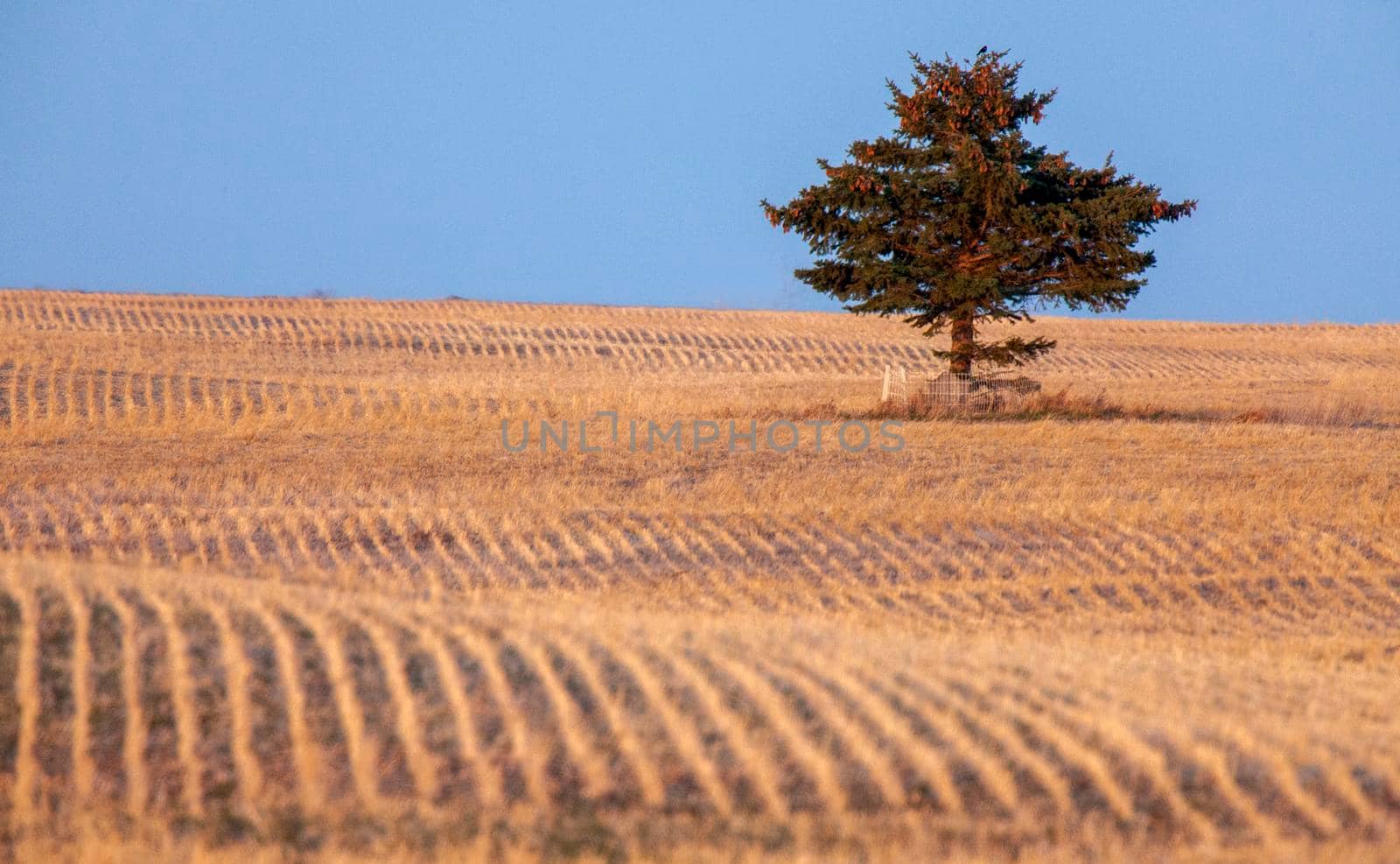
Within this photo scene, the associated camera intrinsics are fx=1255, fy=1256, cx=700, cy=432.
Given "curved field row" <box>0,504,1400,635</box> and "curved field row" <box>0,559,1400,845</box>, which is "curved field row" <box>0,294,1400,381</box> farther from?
"curved field row" <box>0,559,1400,845</box>

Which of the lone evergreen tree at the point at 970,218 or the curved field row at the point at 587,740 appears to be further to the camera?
the lone evergreen tree at the point at 970,218

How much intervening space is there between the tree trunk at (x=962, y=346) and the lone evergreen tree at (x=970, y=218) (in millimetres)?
24

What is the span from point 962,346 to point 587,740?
1887 centimetres

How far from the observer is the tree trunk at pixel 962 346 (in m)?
23.5

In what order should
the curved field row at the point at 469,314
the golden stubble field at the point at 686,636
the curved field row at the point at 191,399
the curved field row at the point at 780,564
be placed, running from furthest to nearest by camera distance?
the curved field row at the point at 469,314 → the curved field row at the point at 191,399 → the curved field row at the point at 780,564 → the golden stubble field at the point at 686,636

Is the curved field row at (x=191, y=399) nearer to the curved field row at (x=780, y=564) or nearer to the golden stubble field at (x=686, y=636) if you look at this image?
the golden stubble field at (x=686, y=636)

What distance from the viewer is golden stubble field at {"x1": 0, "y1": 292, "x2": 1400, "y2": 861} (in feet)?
17.1

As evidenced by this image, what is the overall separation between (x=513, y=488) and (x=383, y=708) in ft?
27.3

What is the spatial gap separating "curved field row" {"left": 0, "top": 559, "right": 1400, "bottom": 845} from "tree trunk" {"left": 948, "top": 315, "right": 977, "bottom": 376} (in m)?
17.0

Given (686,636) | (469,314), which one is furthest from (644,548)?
(469,314)

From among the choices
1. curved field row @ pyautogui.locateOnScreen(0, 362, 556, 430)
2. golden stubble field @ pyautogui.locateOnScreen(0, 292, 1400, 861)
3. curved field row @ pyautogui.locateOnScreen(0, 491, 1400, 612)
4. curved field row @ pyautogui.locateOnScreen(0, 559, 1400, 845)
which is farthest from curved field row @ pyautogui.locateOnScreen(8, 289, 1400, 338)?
curved field row @ pyautogui.locateOnScreen(0, 559, 1400, 845)

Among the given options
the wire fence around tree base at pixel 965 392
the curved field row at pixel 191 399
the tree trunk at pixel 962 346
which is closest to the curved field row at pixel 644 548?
the curved field row at pixel 191 399

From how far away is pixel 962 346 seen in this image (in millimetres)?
23594

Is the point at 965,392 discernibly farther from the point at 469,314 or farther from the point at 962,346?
the point at 469,314
